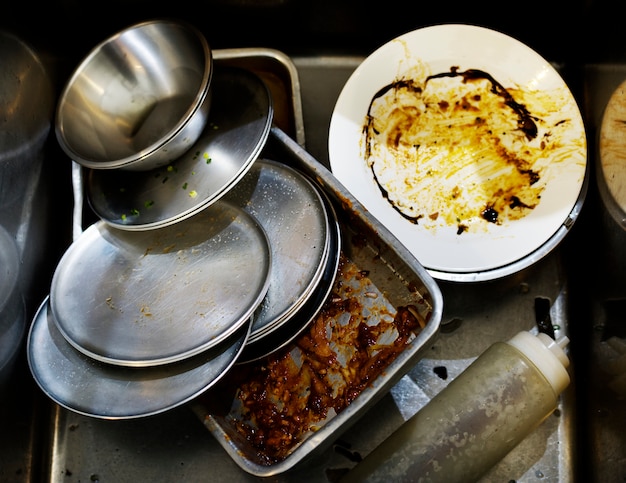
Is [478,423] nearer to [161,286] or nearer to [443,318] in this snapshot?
[443,318]

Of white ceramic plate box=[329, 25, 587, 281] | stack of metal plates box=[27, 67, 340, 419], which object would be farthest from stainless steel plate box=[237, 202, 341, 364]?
white ceramic plate box=[329, 25, 587, 281]

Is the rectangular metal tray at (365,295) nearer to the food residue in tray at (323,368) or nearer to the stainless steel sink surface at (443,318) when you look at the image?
the food residue in tray at (323,368)

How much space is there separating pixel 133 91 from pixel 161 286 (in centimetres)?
37

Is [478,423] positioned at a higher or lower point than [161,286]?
lower

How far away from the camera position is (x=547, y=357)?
3.05 feet

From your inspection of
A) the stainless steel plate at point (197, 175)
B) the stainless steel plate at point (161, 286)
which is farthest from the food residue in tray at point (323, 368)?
the stainless steel plate at point (197, 175)

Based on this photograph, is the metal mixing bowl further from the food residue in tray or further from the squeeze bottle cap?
the squeeze bottle cap

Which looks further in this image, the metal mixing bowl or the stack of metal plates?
the metal mixing bowl

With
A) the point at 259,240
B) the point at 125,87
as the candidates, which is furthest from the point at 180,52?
the point at 259,240

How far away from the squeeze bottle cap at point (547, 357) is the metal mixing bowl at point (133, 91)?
2.06 ft

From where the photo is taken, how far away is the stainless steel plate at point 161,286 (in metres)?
0.91

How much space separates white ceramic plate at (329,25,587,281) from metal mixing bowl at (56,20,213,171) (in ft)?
0.90

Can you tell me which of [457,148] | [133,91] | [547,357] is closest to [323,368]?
[547,357]

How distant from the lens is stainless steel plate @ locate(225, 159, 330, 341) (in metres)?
0.96
